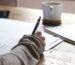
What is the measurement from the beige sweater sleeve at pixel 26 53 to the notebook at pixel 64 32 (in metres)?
0.20

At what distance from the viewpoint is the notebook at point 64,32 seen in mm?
1033

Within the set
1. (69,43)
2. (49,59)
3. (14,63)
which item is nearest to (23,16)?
(69,43)

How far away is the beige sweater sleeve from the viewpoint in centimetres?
71

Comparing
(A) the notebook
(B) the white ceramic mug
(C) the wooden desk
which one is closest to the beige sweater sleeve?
(C) the wooden desk

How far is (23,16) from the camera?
1.54 metres

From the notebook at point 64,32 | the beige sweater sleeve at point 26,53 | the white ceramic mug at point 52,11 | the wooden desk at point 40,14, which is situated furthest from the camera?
the white ceramic mug at point 52,11

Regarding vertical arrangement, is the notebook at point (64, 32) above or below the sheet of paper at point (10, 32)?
above

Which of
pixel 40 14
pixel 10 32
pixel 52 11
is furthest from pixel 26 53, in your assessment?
pixel 40 14

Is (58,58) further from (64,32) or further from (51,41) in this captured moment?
(64,32)

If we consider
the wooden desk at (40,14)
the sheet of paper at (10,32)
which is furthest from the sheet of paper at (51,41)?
the sheet of paper at (10,32)

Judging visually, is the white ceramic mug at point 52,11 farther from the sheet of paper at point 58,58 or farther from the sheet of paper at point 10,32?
the sheet of paper at point 58,58

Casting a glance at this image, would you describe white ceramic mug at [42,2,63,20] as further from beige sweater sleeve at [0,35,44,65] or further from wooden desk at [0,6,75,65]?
beige sweater sleeve at [0,35,44,65]

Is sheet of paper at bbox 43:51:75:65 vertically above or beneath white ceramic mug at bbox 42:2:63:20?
beneath

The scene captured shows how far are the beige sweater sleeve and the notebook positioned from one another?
0.66 feet
